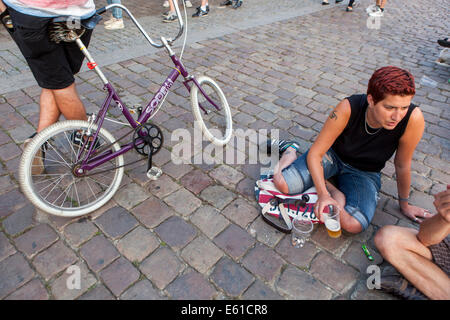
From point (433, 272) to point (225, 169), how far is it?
1.84 meters

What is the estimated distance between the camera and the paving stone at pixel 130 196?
252 centimetres

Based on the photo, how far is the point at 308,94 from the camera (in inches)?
169

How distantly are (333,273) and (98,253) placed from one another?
1736mm

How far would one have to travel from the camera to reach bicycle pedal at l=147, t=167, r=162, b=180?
2.73 meters

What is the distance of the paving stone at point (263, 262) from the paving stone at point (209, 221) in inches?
13.1

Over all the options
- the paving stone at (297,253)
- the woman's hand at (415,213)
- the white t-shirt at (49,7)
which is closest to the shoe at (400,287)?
the paving stone at (297,253)

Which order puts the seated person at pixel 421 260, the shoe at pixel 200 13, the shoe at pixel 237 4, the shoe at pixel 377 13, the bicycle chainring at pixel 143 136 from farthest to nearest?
1. the shoe at pixel 237 4
2. the shoe at pixel 377 13
3. the shoe at pixel 200 13
4. the bicycle chainring at pixel 143 136
5. the seated person at pixel 421 260

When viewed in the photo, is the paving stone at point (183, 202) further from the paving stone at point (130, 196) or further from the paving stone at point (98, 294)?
the paving stone at point (98, 294)

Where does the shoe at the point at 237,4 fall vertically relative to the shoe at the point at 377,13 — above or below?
above

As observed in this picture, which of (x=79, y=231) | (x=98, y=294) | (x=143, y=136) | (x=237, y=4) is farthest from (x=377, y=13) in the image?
(x=98, y=294)

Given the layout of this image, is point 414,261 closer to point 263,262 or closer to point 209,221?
point 263,262
